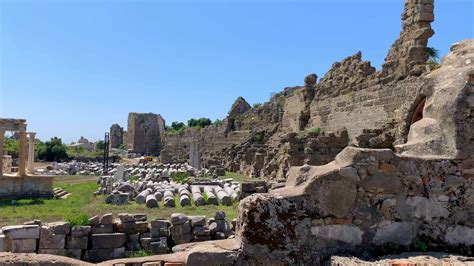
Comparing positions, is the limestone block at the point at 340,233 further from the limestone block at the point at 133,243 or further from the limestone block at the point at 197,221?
the limestone block at the point at 133,243

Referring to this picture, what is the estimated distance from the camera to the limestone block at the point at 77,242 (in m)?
9.08

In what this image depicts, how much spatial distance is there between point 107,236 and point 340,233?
6.06m

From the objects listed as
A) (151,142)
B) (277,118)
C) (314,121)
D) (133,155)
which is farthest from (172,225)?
(151,142)

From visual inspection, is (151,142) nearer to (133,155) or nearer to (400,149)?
(133,155)

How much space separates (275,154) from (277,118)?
403 inches

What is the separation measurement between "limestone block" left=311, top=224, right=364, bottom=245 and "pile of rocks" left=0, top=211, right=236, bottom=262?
16.9 ft

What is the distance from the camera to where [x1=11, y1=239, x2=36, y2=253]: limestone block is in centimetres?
861

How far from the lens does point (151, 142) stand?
63.9 m

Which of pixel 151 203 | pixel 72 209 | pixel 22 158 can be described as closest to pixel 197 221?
pixel 151 203

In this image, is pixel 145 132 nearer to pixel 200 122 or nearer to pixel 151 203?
pixel 200 122

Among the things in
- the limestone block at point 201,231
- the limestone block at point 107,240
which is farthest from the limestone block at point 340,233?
the limestone block at point 107,240

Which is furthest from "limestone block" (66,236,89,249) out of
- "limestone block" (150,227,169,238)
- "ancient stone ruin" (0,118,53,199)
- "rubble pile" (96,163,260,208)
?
"ancient stone ruin" (0,118,53,199)

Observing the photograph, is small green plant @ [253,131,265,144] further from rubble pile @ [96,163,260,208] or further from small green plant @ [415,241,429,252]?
small green plant @ [415,241,429,252]

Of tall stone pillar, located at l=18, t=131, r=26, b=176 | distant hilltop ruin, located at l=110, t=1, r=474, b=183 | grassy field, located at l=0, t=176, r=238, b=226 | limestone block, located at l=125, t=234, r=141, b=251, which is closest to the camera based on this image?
distant hilltop ruin, located at l=110, t=1, r=474, b=183
